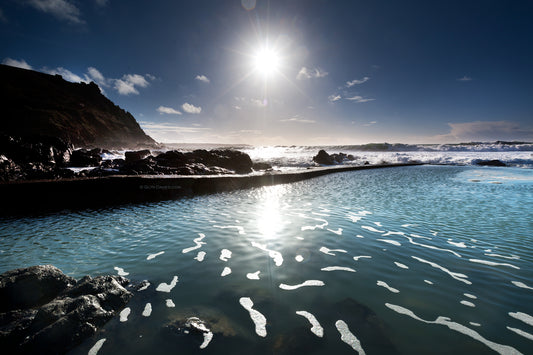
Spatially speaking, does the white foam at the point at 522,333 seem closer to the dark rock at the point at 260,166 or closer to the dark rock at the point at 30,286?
the dark rock at the point at 30,286

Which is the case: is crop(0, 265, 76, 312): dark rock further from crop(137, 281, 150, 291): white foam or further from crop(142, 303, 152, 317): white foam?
crop(142, 303, 152, 317): white foam

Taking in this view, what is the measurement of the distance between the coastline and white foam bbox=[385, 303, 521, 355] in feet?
39.4

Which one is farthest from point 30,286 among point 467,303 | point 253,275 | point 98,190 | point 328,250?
point 98,190

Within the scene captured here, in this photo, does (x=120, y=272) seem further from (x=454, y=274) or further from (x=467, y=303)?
(x=454, y=274)

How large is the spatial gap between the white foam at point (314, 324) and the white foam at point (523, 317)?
3.10 meters

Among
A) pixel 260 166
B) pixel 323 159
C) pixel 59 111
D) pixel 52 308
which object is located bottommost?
pixel 52 308

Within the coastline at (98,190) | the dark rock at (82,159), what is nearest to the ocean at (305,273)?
the coastline at (98,190)

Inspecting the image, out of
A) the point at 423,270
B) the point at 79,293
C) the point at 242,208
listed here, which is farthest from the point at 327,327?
the point at 242,208

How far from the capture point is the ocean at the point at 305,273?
3025mm

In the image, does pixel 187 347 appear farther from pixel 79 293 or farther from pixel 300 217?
pixel 300 217

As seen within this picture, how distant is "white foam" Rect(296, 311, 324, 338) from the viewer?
312 cm

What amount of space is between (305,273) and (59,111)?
98775mm

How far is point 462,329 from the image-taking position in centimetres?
317

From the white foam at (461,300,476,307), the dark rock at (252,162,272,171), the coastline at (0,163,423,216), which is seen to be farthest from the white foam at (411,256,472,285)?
the dark rock at (252,162,272,171)
